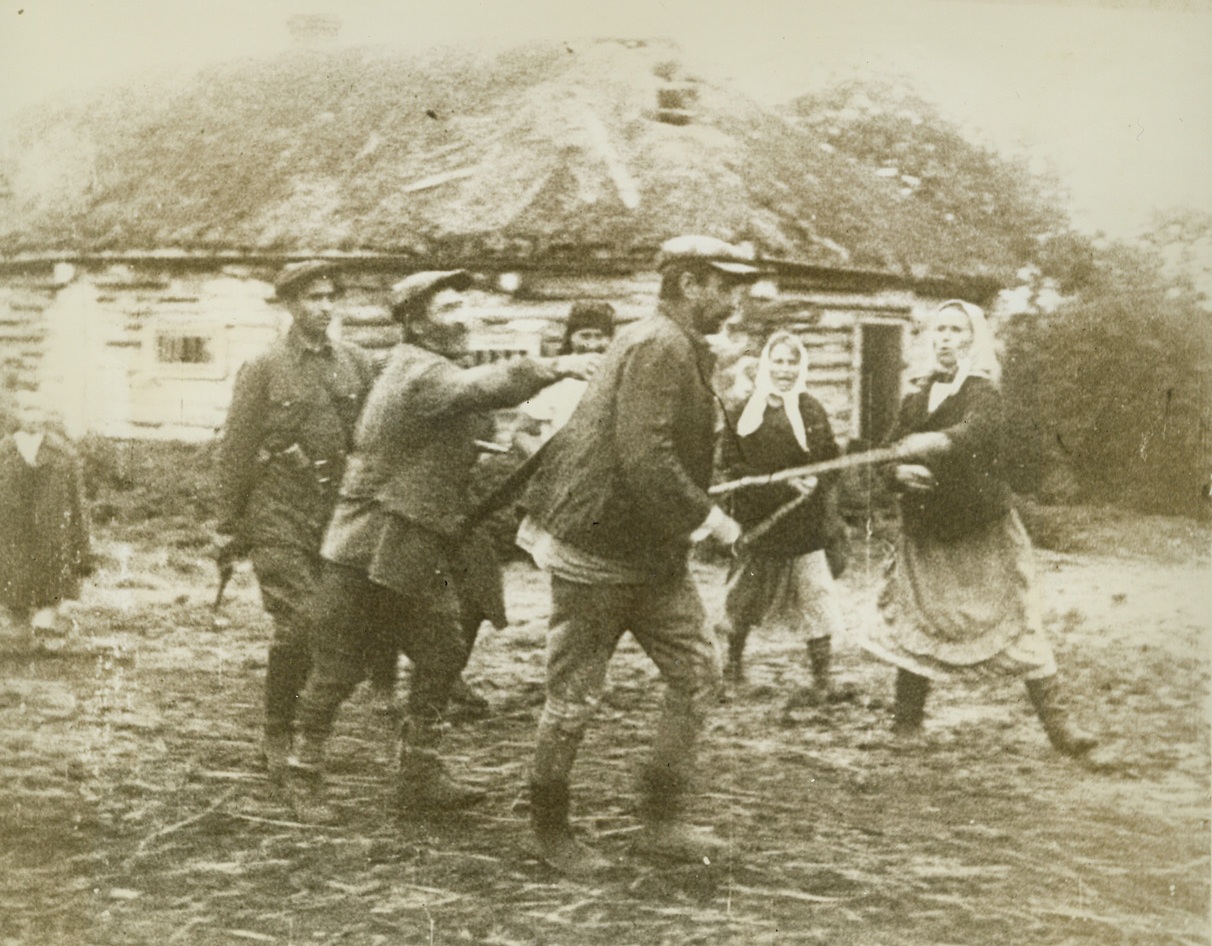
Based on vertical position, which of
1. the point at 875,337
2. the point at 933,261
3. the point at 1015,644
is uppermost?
the point at 933,261

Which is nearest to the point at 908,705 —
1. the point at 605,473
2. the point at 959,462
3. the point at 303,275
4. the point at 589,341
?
the point at 959,462

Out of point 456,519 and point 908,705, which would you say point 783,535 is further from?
point 456,519

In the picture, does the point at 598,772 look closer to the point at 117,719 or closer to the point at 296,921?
the point at 296,921

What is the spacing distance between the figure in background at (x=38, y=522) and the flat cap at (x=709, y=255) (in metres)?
2.62

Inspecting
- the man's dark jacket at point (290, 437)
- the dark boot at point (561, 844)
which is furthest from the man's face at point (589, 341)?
the dark boot at point (561, 844)

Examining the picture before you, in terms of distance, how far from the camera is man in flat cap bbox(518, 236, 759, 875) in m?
4.57

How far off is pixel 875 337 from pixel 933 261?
412mm

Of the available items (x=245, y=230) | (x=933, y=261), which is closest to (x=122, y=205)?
(x=245, y=230)

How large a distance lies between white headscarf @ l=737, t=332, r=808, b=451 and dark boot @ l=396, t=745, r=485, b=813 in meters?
1.82

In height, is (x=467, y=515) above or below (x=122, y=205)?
below

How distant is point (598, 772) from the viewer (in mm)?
4715

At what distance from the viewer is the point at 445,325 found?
472 centimetres

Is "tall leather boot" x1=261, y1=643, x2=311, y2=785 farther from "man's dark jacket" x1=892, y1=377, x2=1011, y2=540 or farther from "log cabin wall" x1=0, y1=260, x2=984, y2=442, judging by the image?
"man's dark jacket" x1=892, y1=377, x2=1011, y2=540

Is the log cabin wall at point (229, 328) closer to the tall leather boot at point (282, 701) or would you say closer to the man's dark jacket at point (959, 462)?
the man's dark jacket at point (959, 462)
